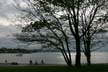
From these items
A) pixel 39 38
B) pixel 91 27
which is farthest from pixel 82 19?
pixel 39 38

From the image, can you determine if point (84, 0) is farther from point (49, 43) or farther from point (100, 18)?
point (49, 43)

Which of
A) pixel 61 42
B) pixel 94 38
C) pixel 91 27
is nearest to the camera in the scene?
pixel 61 42

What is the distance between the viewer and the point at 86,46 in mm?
31422

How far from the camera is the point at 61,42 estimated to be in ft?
91.1

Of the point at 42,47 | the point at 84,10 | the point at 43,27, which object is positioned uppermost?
the point at 84,10

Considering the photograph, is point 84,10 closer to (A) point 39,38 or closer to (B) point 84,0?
(B) point 84,0

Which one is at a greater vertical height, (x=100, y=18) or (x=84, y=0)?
(x=84, y=0)

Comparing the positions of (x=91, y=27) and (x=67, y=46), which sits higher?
(x=91, y=27)

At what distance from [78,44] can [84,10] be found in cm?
386

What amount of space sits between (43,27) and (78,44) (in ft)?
13.6

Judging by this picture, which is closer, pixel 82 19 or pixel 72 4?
pixel 72 4

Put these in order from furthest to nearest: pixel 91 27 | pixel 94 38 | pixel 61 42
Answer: pixel 94 38
pixel 91 27
pixel 61 42

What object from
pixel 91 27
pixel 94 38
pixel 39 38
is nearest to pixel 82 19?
pixel 91 27

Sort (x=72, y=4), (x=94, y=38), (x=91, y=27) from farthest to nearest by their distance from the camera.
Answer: (x=94, y=38) → (x=91, y=27) → (x=72, y=4)
